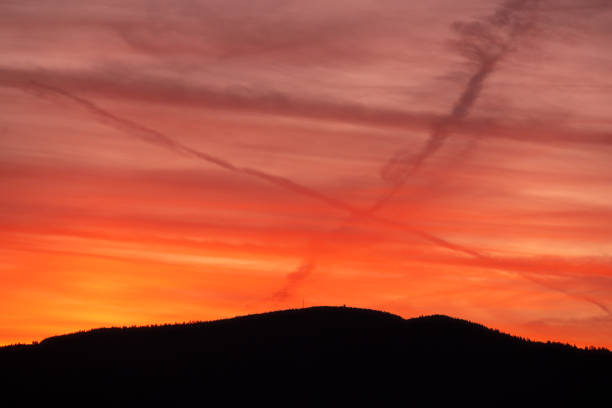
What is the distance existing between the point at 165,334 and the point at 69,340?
6562 millimetres

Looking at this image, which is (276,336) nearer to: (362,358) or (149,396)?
(362,358)

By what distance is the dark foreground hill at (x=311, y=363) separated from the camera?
4594cm

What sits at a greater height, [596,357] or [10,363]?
[10,363]

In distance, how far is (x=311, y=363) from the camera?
163ft

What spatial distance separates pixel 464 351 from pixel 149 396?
59.3 feet

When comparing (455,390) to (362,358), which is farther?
(362,358)

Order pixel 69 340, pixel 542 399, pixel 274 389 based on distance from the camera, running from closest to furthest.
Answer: pixel 542 399 < pixel 274 389 < pixel 69 340

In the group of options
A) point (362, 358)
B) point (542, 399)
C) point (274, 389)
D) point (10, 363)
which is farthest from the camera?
point (10, 363)

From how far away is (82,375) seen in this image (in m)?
50.6

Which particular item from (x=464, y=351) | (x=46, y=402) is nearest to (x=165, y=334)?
(x=46, y=402)

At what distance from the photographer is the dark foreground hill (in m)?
45.9

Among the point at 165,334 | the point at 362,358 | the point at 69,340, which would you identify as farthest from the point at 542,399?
the point at 69,340

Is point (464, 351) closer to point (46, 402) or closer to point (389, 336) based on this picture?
point (389, 336)

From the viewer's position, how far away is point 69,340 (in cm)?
5747
